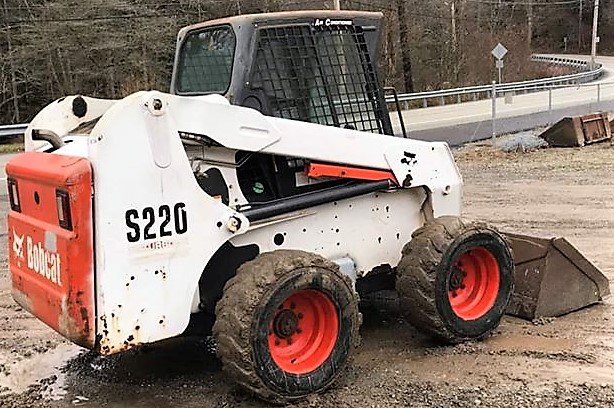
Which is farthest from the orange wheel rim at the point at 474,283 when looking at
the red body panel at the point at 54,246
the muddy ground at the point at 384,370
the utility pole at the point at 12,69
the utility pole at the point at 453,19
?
the utility pole at the point at 453,19

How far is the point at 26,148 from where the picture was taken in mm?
5191

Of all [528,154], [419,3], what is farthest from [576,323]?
[419,3]

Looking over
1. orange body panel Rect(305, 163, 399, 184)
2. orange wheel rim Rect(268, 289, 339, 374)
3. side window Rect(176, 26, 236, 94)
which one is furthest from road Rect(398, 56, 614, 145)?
orange wheel rim Rect(268, 289, 339, 374)

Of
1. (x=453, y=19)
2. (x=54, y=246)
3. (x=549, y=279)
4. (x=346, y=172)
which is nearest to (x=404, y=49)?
(x=453, y=19)

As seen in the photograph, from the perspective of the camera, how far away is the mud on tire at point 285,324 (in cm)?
429

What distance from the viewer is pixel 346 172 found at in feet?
16.7

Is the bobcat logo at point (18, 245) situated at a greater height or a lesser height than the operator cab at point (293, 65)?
lesser

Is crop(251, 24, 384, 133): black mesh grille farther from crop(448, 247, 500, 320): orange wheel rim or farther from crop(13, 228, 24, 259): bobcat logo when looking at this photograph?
crop(13, 228, 24, 259): bobcat logo

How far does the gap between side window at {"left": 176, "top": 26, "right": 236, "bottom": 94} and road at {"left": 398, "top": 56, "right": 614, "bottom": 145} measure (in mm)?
14427

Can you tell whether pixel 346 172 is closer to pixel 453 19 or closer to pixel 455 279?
pixel 455 279

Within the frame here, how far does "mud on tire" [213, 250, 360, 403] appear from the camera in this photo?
4.29m

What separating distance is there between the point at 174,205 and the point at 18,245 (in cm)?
120

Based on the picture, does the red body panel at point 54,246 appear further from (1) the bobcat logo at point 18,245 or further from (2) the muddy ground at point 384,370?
(2) the muddy ground at point 384,370

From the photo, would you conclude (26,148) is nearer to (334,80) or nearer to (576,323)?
(334,80)
